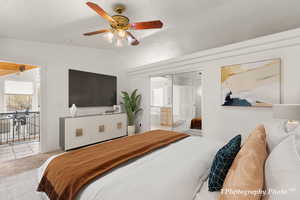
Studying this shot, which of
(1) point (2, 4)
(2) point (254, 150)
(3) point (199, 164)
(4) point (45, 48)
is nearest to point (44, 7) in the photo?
(1) point (2, 4)

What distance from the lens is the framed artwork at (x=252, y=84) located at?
220 cm

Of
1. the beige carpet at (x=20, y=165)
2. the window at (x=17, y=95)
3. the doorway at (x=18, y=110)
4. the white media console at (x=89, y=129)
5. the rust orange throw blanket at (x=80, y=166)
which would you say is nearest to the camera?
the rust orange throw blanket at (x=80, y=166)

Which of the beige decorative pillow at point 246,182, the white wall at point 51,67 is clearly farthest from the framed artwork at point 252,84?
the white wall at point 51,67

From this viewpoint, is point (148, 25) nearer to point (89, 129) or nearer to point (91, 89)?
point (91, 89)

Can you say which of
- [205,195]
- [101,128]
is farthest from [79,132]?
[205,195]

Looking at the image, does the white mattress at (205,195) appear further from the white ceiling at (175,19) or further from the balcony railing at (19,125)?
the balcony railing at (19,125)

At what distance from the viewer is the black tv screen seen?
3.68m

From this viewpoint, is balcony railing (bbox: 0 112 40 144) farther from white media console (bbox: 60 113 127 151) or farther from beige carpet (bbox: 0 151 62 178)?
white media console (bbox: 60 113 127 151)

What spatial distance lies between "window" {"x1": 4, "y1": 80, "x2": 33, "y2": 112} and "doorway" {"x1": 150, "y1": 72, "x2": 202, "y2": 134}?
5578 mm

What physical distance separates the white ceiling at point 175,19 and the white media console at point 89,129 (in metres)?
1.89

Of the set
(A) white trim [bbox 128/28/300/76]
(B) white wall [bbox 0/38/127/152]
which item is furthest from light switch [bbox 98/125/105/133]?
(A) white trim [bbox 128/28/300/76]

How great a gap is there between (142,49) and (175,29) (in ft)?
3.92

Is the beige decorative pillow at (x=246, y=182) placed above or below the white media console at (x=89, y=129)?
above

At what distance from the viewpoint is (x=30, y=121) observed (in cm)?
496
